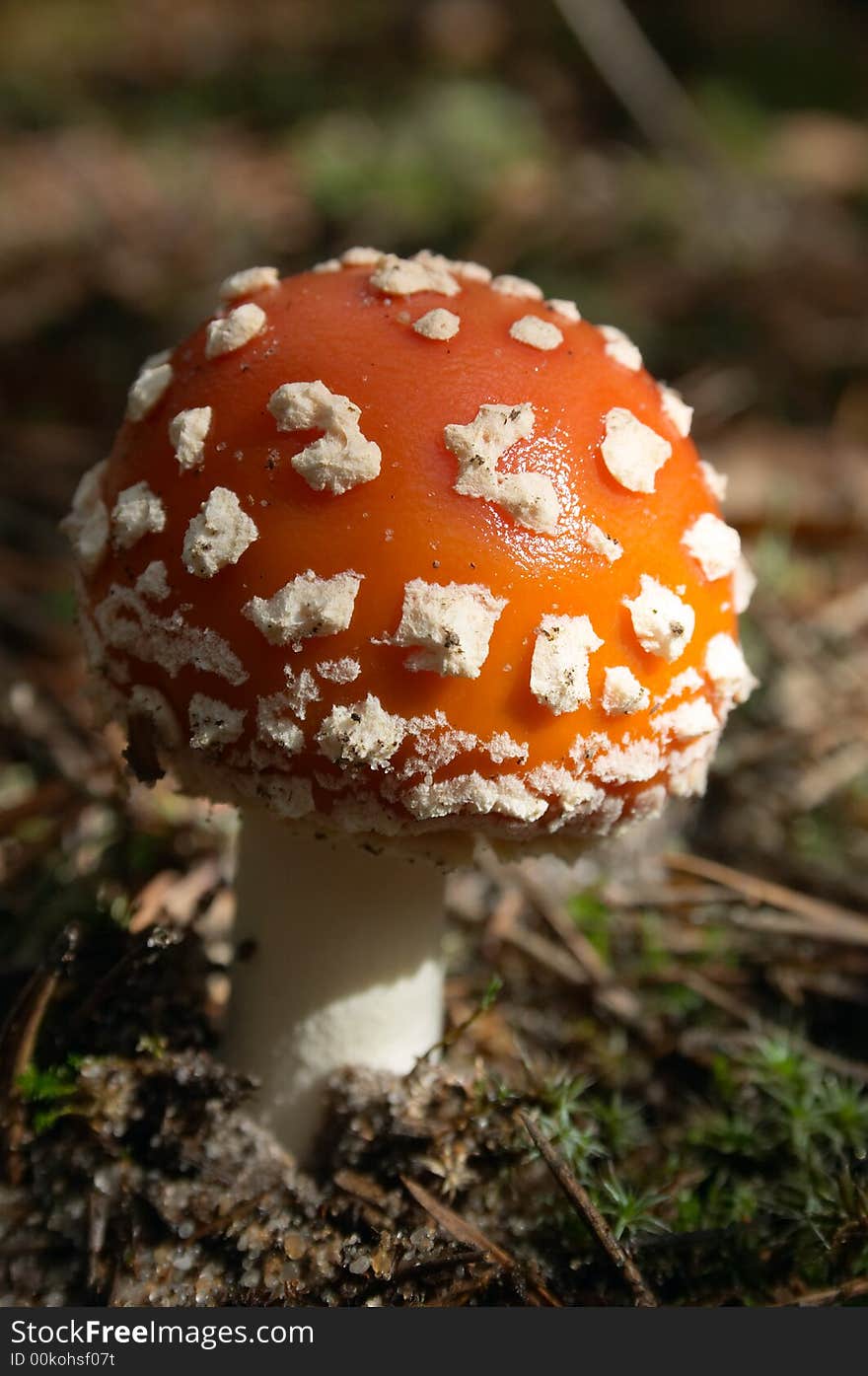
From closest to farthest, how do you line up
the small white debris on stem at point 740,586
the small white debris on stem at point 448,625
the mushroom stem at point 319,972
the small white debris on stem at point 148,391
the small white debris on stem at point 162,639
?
the small white debris on stem at point 448,625, the small white debris on stem at point 162,639, the small white debris on stem at point 148,391, the small white debris on stem at point 740,586, the mushroom stem at point 319,972

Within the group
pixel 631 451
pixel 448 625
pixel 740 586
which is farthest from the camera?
pixel 740 586

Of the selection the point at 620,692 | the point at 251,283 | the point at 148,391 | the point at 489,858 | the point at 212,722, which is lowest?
the point at 489,858

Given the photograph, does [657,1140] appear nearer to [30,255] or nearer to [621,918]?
[621,918]

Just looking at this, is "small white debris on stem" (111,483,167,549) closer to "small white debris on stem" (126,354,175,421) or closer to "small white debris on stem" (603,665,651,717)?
"small white debris on stem" (126,354,175,421)

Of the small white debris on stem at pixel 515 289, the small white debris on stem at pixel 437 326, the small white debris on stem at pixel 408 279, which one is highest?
the small white debris on stem at pixel 408 279

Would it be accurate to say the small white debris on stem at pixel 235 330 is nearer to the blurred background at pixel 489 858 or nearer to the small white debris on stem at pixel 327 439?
the small white debris on stem at pixel 327 439

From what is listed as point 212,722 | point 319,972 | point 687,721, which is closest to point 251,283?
point 212,722

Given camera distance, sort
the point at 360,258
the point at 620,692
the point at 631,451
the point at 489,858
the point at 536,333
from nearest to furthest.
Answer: the point at 620,692 → the point at 631,451 → the point at 536,333 → the point at 360,258 → the point at 489,858

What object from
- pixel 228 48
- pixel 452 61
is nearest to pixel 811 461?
pixel 452 61

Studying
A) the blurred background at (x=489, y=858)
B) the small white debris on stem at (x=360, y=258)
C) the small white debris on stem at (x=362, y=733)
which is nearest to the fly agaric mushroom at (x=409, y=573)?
the small white debris on stem at (x=362, y=733)

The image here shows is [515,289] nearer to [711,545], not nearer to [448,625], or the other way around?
[711,545]
